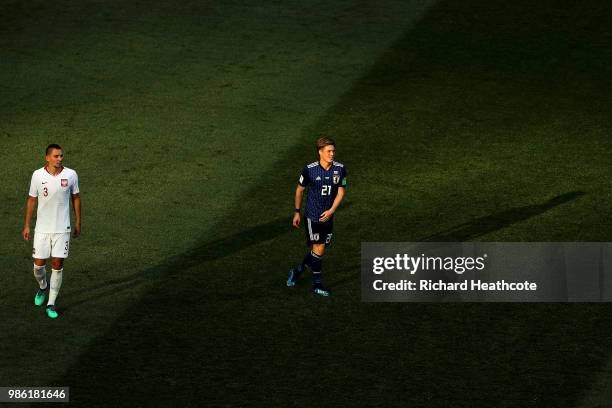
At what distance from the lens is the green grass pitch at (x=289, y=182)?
1443 cm

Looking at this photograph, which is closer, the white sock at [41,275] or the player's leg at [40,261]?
the player's leg at [40,261]

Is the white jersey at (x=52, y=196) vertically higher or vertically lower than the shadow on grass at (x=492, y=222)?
lower

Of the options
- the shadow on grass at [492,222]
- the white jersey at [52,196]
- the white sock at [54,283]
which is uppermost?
the shadow on grass at [492,222]

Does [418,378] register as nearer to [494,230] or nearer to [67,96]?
[494,230]

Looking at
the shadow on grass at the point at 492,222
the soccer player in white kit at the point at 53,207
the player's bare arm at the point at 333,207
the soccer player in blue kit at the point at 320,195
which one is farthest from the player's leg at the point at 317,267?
the soccer player in white kit at the point at 53,207

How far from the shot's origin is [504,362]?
47.9 feet

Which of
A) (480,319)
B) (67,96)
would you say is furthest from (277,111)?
(480,319)

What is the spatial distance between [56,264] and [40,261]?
31cm

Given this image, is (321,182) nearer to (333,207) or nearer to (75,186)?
(333,207)

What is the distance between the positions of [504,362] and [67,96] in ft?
41.7

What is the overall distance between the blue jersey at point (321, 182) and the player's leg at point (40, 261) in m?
3.38

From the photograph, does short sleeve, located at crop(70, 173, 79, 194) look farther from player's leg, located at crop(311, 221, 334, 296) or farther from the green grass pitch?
player's leg, located at crop(311, 221, 334, 296)
